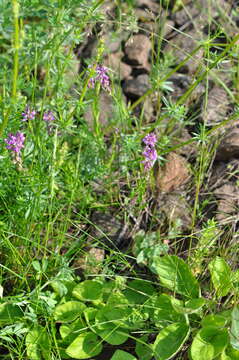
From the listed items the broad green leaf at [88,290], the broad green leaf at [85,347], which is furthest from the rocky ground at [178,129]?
the broad green leaf at [85,347]

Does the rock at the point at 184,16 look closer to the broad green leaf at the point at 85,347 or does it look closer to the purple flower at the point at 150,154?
the purple flower at the point at 150,154

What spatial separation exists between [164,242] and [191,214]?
199 millimetres

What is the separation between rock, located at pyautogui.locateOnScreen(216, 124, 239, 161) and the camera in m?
2.82

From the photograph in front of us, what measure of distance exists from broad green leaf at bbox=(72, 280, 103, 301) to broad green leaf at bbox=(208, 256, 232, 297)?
472mm

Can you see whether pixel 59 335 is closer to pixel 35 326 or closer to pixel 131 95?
pixel 35 326

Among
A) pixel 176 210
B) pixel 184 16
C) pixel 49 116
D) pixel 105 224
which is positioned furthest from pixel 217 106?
pixel 49 116

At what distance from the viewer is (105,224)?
257cm

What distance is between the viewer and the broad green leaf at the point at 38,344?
2.02m

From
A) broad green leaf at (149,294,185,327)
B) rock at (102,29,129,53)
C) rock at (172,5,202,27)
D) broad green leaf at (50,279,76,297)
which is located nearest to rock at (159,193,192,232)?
broad green leaf at (149,294,185,327)

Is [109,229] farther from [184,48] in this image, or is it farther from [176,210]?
[184,48]

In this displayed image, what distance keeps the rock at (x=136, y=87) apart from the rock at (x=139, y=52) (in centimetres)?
16

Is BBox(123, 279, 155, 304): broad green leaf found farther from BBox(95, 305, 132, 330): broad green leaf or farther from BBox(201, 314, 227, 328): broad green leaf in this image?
BBox(201, 314, 227, 328): broad green leaf

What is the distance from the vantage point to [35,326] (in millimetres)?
2062

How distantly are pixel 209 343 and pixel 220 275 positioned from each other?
30cm
